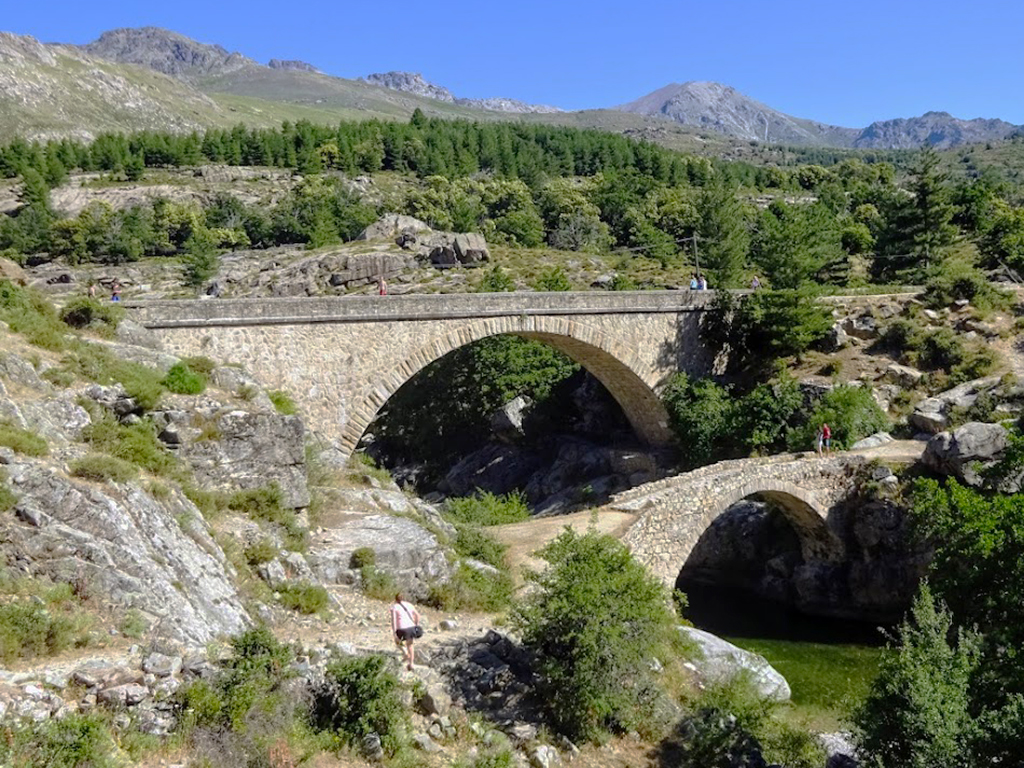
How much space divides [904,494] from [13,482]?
20.3m

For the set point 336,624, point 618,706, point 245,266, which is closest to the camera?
point 618,706

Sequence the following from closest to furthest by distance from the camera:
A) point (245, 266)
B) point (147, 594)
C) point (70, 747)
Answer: point (70, 747), point (147, 594), point (245, 266)

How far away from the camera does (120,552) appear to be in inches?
338

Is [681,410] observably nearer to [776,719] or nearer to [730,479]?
[730,479]

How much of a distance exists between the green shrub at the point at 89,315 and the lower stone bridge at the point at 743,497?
12314 millimetres

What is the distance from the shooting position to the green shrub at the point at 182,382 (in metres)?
13.9

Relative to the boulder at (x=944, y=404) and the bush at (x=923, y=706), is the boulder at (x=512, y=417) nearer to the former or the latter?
the boulder at (x=944, y=404)

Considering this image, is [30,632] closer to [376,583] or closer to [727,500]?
[376,583]

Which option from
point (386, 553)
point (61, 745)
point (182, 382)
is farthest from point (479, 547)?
point (61, 745)

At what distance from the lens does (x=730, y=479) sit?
1983cm

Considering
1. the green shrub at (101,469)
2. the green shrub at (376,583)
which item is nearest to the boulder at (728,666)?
the green shrub at (376,583)

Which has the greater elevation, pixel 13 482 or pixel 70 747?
pixel 13 482

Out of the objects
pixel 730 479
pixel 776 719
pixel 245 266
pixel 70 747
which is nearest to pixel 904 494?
pixel 730 479

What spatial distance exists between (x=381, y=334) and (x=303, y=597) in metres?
11.5
